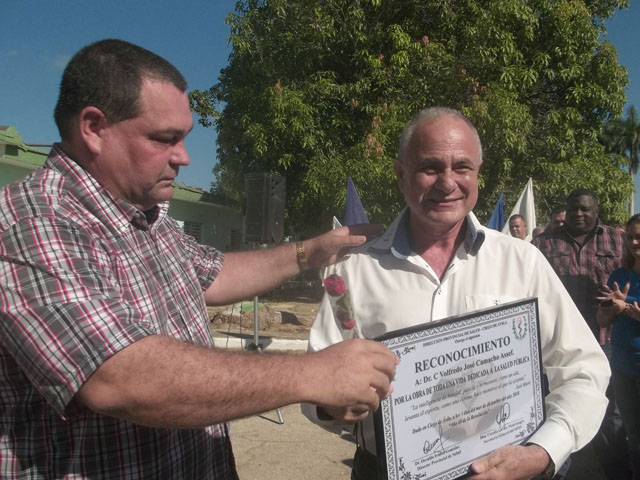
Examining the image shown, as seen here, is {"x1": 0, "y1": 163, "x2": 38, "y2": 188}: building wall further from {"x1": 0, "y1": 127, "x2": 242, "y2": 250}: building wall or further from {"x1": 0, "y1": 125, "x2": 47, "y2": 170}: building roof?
{"x1": 0, "y1": 125, "x2": 47, "y2": 170}: building roof

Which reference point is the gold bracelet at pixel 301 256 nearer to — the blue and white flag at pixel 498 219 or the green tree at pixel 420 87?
the blue and white flag at pixel 498 219

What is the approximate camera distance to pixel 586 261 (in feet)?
15.0

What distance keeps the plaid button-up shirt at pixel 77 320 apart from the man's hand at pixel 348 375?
0.41 m

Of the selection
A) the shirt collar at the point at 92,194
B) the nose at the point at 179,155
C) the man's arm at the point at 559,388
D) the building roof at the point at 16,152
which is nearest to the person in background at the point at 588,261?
the man's arm at the point at 559,388

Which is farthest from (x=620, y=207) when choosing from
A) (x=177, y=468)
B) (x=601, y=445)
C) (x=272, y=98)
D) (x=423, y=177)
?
(x=177, y=468)

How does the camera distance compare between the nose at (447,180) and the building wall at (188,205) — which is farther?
the building wall at (188,205)

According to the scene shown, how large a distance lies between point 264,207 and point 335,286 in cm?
679

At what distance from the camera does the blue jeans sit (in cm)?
359

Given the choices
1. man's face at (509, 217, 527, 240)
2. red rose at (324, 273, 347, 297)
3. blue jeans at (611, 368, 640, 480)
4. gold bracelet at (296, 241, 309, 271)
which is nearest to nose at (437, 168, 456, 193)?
red rose at (324, 273, 347, 297)

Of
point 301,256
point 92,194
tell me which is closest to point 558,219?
point 301,256

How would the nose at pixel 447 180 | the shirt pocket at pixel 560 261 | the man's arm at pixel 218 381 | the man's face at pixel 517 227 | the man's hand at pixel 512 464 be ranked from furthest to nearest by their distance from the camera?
the man's face at pixel 517 227 < the shirt pocket at pixel 560 261 < the nose at pixel 447 180 < the man's hand at pixel 512 464 < the man's arm at pixel 218 381

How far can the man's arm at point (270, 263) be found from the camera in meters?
2.20

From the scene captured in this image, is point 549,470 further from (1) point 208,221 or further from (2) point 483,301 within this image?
(1) point 208,221
